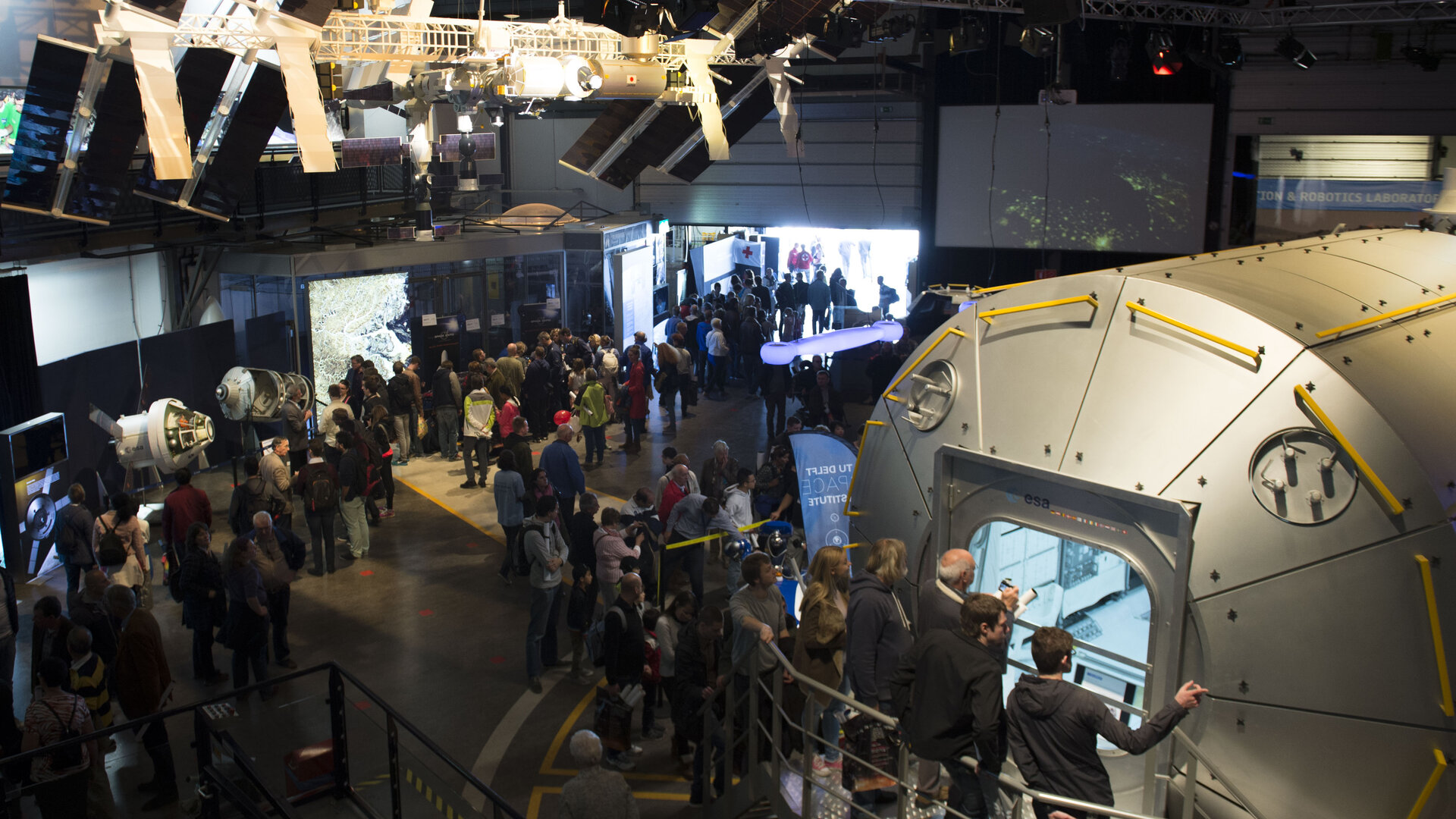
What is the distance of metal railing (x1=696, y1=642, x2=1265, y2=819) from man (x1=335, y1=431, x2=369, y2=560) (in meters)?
5.91

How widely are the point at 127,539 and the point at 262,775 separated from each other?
3.71 m

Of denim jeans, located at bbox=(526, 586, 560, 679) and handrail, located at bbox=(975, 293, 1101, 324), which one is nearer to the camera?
handrail, located at bbox=(975, 293, 1101, 324)

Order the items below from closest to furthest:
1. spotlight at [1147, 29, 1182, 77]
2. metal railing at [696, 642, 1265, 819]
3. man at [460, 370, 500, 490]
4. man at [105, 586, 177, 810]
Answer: metal railing at [696, 642, 1265, 819], man at [105, 586, 177, 810], man at [460, 370, 500, 490], spotlight at [1147, 29, 1182, 77]

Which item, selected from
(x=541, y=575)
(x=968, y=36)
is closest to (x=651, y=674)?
(x=541, y=575)

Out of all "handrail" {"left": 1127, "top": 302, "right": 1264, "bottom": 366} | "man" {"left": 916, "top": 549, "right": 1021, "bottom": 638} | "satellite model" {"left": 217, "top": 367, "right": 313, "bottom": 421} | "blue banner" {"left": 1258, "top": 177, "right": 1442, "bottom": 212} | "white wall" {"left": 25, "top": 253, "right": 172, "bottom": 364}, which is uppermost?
"blue banner" {"left": 1258, "top": 177, "right": 1442, "bottom": 212}

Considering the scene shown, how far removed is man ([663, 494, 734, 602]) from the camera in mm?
9852

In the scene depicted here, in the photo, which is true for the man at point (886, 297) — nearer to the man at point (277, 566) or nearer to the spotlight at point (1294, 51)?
the spotlight at point (1294, 51)

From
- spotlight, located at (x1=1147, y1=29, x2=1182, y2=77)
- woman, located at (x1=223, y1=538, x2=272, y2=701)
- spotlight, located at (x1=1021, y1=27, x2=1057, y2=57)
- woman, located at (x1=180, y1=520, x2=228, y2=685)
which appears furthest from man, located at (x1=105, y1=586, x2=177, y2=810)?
spotlight, located at (x1=1147, y1=29, x2=1182, y2=77)

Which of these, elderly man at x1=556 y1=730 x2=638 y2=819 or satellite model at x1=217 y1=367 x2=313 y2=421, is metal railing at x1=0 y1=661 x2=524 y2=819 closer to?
elderly man at x1=556 y1=730 x2=638 y2=819

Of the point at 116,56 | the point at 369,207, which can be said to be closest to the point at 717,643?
the point at 116,56

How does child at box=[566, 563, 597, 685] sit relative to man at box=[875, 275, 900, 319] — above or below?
below

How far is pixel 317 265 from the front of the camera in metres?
15.6

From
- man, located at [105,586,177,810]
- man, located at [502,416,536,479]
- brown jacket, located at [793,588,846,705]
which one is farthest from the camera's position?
man, located at [502,416,536,479]

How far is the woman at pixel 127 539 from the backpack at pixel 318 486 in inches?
61.4
